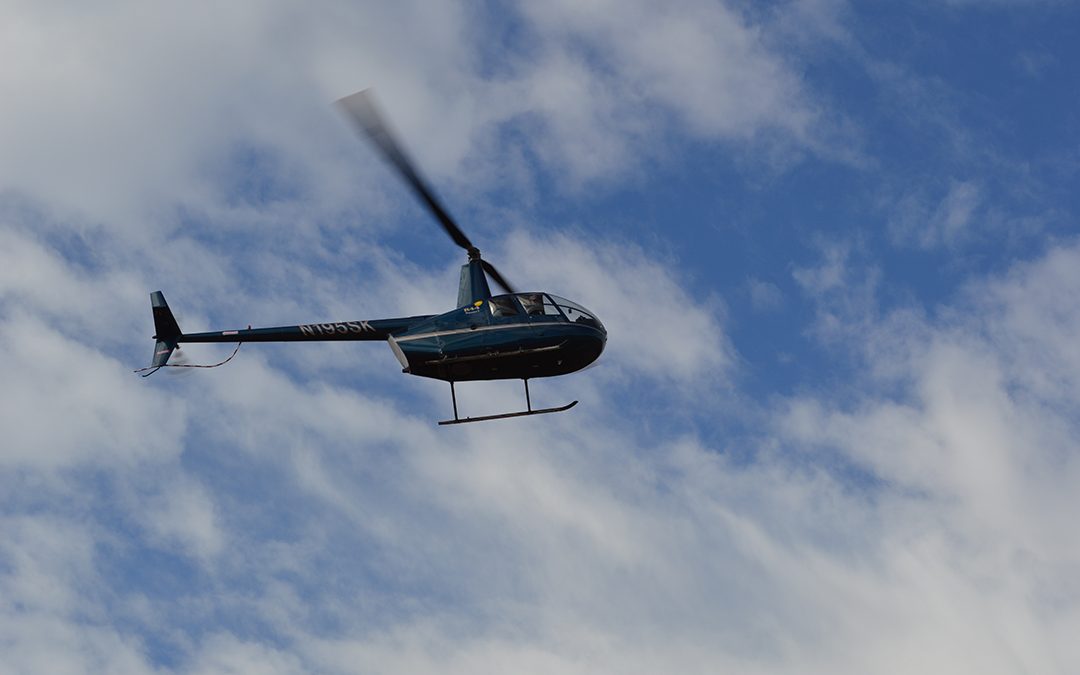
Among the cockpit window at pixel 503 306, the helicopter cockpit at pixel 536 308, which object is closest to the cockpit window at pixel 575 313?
the helicopter cockpit at pixel 536 308

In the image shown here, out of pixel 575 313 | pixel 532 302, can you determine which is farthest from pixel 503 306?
pixel 575 313

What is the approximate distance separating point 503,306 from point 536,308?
1.31m

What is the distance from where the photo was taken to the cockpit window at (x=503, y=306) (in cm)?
4506

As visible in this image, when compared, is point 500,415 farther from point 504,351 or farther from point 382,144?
point 382,144

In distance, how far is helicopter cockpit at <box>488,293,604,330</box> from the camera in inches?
1773

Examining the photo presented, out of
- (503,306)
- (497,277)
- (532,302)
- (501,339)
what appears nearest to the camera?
(501,339)

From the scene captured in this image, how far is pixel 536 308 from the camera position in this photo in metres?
45.2

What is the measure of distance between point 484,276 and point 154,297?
15112 millimetres

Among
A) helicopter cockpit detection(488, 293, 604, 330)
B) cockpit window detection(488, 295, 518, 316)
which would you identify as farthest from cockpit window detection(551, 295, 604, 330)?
cockpit window detection(488, 295, 518, 316)

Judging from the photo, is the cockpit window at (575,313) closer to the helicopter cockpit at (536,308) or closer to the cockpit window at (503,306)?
the helicopter cockpit at (536,308)

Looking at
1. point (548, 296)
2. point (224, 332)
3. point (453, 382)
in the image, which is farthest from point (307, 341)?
point (548, 296)

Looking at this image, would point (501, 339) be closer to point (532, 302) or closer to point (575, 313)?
point (532, 302)

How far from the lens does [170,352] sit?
4972cm

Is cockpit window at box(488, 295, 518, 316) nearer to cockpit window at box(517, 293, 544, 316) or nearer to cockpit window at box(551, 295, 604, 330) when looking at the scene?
cockpit window at box(517, 293, 544, 316)
